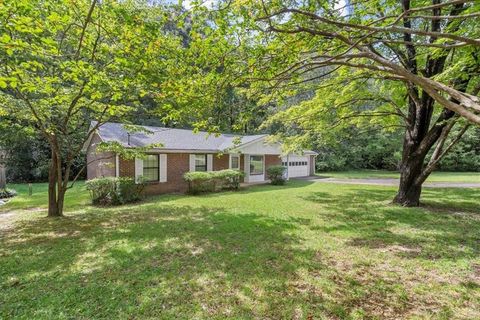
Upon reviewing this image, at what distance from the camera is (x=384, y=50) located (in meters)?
9.15

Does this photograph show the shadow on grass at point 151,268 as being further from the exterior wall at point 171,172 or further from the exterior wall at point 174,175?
the exterior wall at point 174,175

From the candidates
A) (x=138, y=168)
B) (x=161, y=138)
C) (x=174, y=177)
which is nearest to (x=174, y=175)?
(x=174, y=177)

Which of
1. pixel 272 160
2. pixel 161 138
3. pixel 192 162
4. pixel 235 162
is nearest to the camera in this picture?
pixel 161 138

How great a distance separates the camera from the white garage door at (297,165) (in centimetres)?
2339

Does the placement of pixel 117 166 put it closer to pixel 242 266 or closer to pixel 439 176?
pixel 242 266

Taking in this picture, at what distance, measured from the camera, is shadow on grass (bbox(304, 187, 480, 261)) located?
5.44 m

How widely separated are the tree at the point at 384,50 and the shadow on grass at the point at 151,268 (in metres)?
3.53

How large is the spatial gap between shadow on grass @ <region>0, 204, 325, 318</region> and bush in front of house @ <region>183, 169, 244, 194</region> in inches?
230

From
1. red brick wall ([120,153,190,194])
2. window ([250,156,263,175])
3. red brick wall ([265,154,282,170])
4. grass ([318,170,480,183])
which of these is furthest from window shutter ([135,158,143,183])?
grass ([318,170,480,183])

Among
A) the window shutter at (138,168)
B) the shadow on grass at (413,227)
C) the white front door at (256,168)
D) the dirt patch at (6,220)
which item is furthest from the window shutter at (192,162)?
the dirt patch at (6,220)

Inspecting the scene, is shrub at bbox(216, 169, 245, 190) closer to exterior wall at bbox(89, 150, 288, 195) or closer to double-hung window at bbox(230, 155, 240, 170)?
exterior wall at bbox(89, 150, 288, 195)

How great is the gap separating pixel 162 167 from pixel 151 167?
55cm

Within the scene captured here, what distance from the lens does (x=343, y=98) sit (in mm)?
9789

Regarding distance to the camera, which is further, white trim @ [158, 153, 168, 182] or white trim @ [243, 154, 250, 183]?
white trim @ [243, 154, 250, 183]
